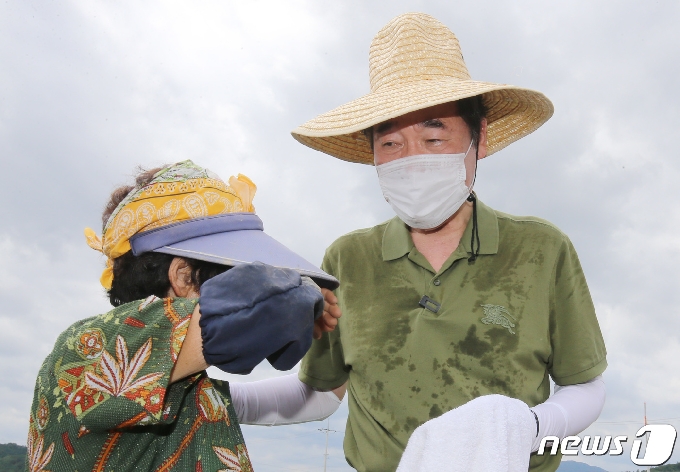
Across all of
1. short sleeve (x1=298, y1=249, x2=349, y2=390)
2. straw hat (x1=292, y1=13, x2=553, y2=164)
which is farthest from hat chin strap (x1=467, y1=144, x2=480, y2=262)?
short sleeve (x1=298, y1=249, x2=349, y2=390)

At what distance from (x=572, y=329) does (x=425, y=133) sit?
110 cm

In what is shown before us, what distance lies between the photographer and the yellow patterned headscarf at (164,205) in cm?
217

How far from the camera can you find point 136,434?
2020 millimetres

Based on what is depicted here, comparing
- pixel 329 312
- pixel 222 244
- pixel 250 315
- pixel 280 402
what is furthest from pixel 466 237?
pixel 250 315

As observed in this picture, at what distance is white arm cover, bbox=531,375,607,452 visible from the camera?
2.54 m

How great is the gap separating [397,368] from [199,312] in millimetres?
1323

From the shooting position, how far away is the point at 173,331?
1.79 meters

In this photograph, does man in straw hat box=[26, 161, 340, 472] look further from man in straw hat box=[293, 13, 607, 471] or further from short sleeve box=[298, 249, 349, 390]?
short sleeve box=[298, 249, 349, 390]

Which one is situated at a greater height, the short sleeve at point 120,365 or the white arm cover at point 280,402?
the short sleeve at point 120,365

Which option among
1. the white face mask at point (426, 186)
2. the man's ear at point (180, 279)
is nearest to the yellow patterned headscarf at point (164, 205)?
the man's ear at point (180, 279)

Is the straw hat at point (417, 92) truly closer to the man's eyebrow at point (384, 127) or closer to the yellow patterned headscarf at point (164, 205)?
the man's eyebrow at point (384, 127)

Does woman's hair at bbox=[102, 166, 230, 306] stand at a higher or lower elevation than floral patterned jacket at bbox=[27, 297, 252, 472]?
higher

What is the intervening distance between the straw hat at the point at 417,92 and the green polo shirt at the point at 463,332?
0.64 metres

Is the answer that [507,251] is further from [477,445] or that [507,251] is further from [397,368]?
[477,445]
